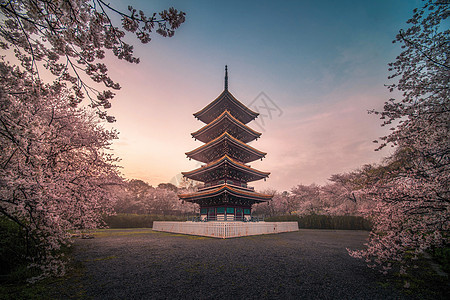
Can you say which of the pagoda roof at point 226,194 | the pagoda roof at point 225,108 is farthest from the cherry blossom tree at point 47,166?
the pagoda roof at point 225,108

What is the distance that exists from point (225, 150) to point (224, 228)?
8078 millimetres

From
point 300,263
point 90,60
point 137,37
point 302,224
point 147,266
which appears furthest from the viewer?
point 302,224

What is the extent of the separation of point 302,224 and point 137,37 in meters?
30.2

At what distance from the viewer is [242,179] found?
1894 centimetres

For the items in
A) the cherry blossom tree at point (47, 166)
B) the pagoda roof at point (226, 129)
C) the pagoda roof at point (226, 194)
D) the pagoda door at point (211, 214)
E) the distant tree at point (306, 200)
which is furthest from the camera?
the distant tree at point (306, 200)

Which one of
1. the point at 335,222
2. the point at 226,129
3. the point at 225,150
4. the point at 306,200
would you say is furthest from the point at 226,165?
the point at 306,200

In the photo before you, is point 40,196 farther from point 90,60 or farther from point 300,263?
point 300,263

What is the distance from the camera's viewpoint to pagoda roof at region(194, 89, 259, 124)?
63.4ft

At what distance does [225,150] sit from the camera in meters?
17.7

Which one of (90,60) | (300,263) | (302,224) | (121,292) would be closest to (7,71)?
(90,60)

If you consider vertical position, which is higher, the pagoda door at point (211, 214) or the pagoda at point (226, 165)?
the pagoda at point (226, 165)

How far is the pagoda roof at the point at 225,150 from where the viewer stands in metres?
17.4

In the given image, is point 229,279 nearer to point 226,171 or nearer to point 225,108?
point 226,171

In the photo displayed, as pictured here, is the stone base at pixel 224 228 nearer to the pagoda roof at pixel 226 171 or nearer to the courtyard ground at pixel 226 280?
the pagoda roof at pixel 226 171
